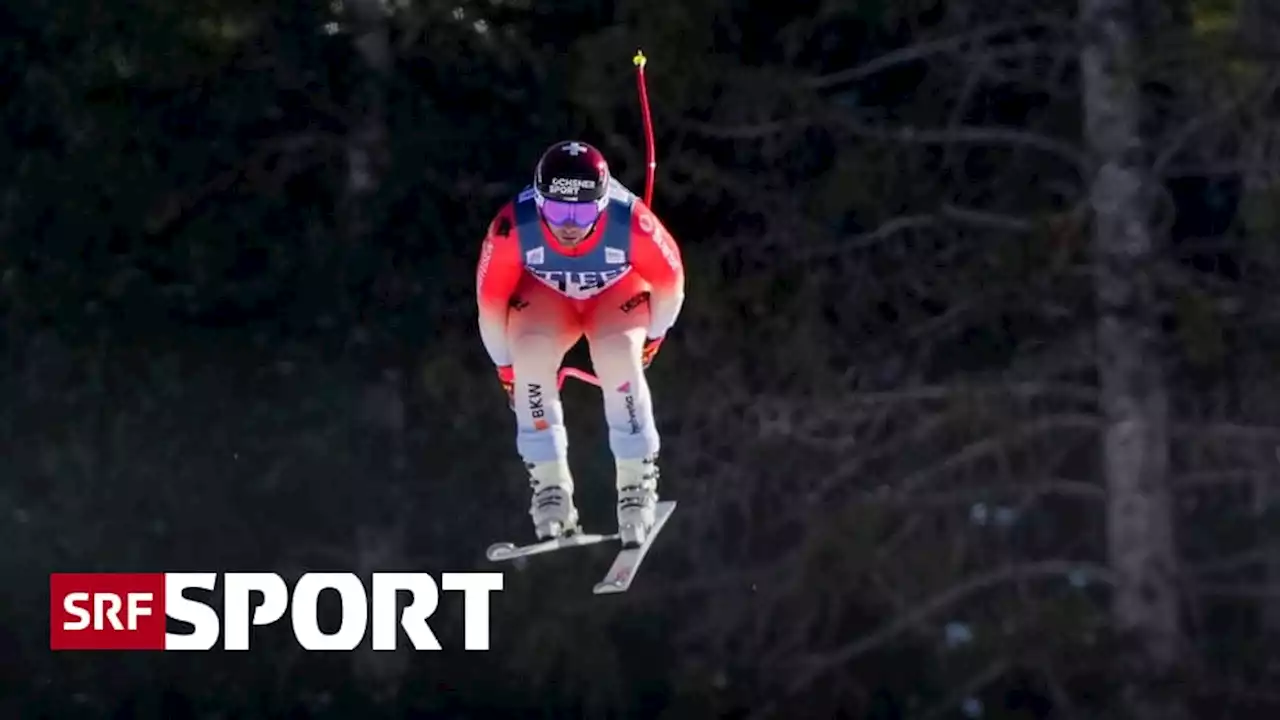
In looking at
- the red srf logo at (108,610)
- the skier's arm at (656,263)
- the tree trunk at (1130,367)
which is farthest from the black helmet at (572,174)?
the red srf logo at (108,610)

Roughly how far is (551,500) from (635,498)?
24cm

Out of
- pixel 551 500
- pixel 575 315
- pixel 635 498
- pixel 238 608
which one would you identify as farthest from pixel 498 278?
pixel 238 608

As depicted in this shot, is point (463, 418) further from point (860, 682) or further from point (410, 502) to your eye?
point (860, 682)

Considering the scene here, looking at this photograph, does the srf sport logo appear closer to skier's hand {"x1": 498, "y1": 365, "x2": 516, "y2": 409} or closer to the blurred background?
the blurred background

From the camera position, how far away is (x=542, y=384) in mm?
7297

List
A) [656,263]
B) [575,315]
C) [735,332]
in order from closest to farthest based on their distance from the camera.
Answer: [656,263] → [575,315] → [735,332]

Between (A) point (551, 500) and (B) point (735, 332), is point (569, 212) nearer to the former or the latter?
(A) point (551, 500)

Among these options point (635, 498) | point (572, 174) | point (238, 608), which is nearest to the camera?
point (572, 174)

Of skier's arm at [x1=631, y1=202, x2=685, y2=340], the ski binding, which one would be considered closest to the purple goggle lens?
skier's arm at [x1=631, y1=202, x2=685, y2=340]

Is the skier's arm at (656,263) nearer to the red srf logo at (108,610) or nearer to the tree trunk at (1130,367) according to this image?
the tree trunk at (1130,367)

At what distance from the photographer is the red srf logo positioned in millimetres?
13014

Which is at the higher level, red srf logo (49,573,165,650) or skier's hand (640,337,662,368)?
red srf logo (49,573,165,650)

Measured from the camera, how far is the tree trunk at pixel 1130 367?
35.7 feet

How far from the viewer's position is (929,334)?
11609 mm
